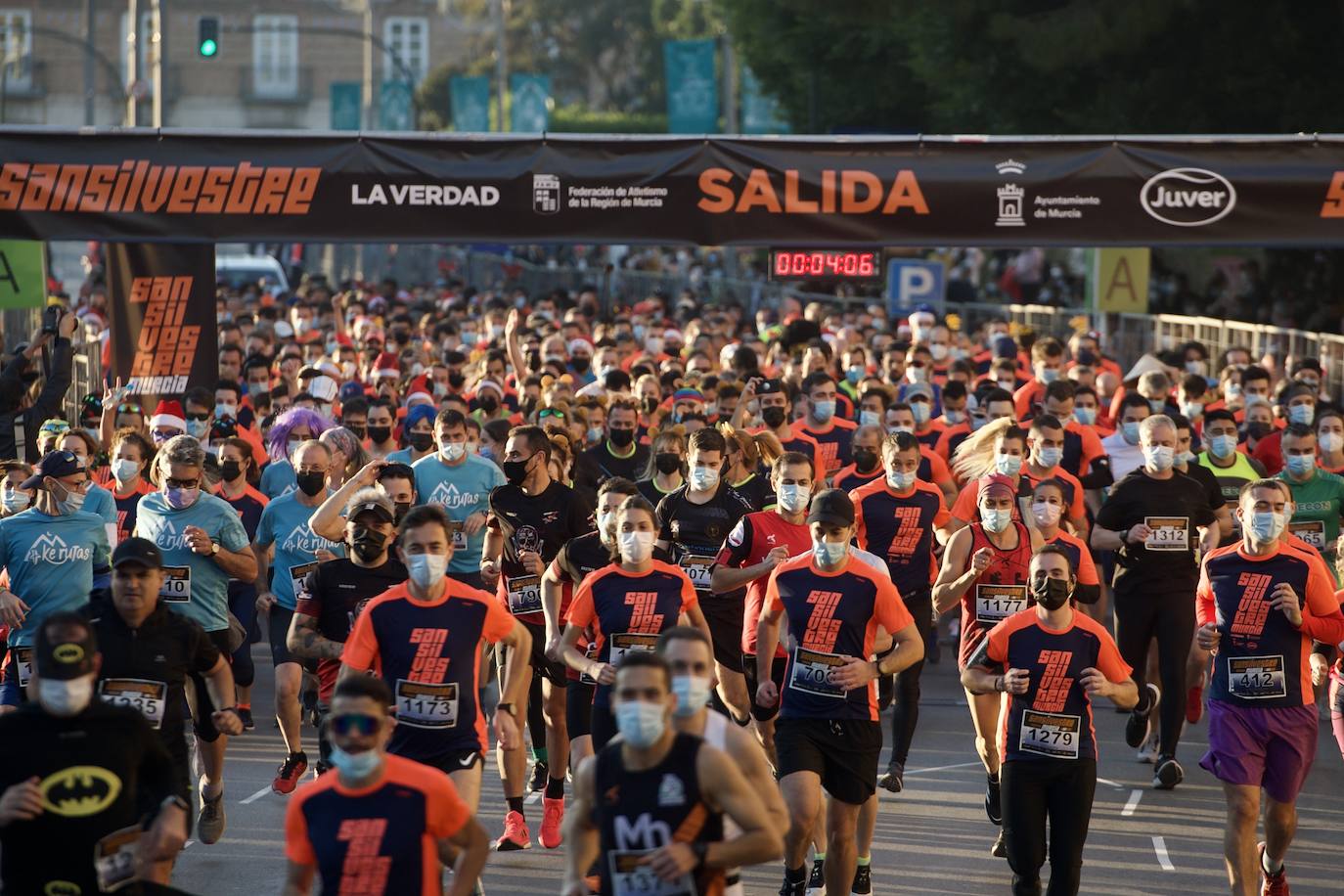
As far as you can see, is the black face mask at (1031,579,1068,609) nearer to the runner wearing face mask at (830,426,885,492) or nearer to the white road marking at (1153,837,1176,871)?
the white road marking at (1153,837,1176,871)

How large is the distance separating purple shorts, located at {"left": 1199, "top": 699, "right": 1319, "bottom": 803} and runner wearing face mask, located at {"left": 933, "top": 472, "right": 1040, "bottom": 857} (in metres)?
1.61

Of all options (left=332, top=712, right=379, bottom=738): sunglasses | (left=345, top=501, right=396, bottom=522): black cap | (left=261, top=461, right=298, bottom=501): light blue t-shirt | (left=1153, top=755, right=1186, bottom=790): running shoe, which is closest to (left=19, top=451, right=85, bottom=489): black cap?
(left=345, top=501, right=396, bottom=522): black cap

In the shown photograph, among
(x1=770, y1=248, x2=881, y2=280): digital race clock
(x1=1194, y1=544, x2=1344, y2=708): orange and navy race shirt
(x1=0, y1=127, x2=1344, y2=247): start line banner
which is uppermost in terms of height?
(x1=0, y1=127, x2=1344, y2=247): start line banner

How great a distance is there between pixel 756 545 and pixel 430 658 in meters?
2.69

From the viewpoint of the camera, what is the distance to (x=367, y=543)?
1000 cm

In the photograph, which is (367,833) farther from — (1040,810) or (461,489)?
(461,489)

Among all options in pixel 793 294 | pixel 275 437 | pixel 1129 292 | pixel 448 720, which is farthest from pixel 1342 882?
pixel 793 294

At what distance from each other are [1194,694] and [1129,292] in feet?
42.0

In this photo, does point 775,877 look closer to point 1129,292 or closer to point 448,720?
point 448,720

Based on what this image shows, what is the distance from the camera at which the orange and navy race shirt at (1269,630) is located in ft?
32.6

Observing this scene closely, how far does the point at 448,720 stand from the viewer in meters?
8.94

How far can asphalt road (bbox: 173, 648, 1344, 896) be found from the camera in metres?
10.4

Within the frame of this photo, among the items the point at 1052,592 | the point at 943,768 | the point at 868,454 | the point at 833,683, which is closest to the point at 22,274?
the point at 868,454

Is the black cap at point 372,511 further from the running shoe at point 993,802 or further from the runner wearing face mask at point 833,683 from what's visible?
the running shoe at point 993,802
